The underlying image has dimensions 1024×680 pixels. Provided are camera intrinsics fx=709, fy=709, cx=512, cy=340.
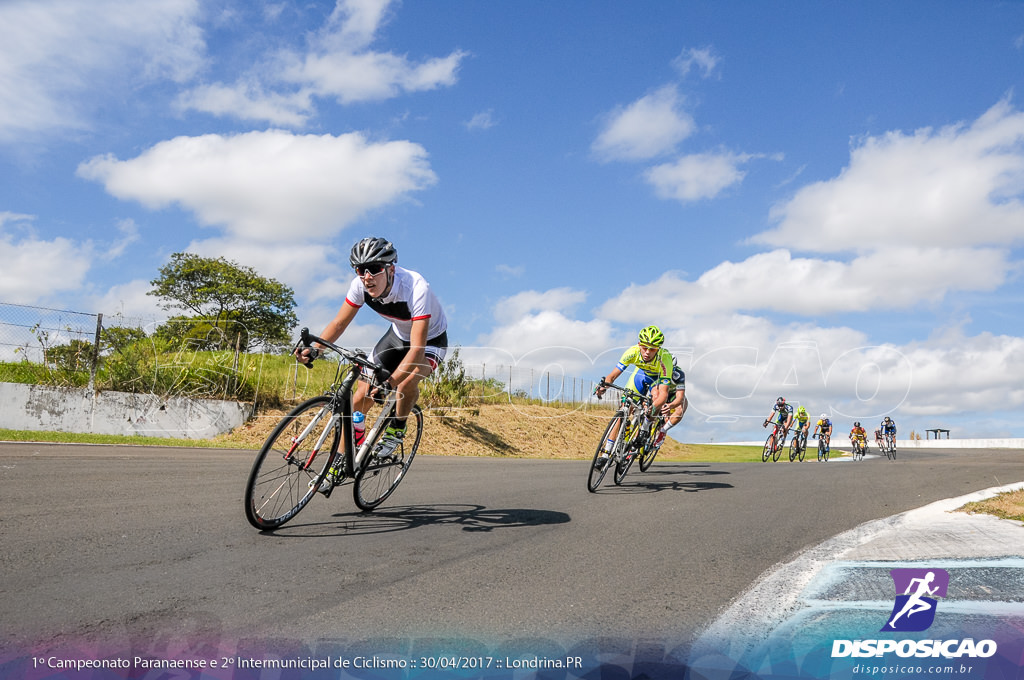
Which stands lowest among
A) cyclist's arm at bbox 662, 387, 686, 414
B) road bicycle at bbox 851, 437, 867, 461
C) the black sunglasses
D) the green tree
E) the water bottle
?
road bicycle at bbox 851, 437, 867, 461

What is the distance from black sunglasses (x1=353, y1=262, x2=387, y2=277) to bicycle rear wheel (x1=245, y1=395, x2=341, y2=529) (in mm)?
1038

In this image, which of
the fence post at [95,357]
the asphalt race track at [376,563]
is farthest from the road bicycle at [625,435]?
the fence post at [95,357]

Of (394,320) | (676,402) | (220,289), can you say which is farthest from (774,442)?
(220,289)

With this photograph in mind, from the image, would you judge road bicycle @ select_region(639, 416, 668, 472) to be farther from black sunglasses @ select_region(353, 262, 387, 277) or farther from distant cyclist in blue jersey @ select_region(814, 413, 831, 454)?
distant cyclist in blue jersey @ select_region(814, 413, 831, 454)

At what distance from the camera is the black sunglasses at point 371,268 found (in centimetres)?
565

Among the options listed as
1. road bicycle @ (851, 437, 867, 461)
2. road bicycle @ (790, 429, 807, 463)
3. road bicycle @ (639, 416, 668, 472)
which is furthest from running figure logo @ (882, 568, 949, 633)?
road bicycle @ (851, 437, 867, 461)

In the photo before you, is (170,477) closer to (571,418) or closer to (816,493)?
(816,493)

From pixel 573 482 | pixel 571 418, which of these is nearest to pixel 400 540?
pixel 573 482

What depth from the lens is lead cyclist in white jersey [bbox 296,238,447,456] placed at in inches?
225

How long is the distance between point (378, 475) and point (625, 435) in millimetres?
4343

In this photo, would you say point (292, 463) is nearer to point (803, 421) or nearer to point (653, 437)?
point (653, 437)

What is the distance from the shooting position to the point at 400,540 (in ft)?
16.5

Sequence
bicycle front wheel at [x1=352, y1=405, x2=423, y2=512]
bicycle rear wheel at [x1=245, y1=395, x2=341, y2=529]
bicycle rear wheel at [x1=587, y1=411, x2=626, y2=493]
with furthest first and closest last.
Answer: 1. bicycle rear wheel at [x1=587, y1=411, x2=626, y2=493]
2. bicycle front wheel at [x1=352, y1=405, x2=423, y2=512]
3. bicycle rear wheel at [x1=245, y1=395, x2=341, y2=529]

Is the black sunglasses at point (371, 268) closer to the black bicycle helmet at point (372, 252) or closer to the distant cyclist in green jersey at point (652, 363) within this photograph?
the black bicycle helmet at point (372, 252)
